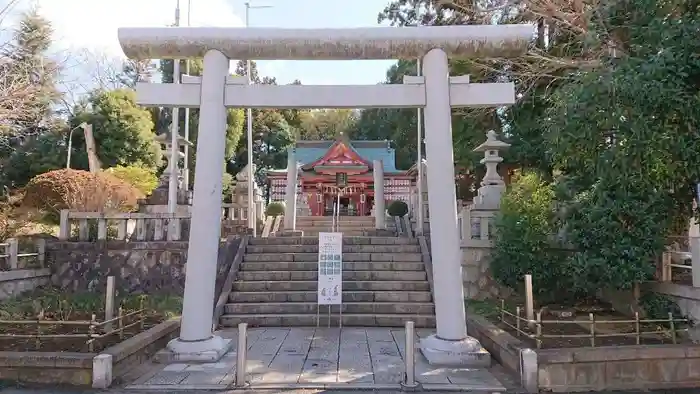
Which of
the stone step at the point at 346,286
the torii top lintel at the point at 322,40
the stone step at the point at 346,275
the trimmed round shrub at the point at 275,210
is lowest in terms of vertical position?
the stone step at the point at 346,286

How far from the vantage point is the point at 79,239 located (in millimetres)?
11977

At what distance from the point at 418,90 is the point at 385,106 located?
0.52 meters

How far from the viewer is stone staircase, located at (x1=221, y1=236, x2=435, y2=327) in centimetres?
936

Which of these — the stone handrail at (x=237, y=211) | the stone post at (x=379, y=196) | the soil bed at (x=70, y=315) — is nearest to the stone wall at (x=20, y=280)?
the soil bed at (x=70, y=315)

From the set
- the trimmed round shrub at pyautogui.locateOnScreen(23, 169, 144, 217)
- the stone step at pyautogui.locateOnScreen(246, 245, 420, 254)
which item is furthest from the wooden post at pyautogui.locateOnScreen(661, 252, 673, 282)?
the trimmed round shrub at pyautogui.locateOnScreen(23, 169, 144, 217)

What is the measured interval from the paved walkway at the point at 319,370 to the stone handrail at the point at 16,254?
589 centimetres

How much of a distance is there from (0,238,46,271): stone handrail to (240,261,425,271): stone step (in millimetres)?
4735

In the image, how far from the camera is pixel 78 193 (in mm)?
12555

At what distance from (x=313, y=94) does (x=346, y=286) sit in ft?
15.0

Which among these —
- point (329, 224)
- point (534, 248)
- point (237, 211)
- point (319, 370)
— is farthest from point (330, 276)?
point (329, 224)

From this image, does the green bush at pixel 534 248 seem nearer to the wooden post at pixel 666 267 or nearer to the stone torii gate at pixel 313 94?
the wooden post at pixel 666 267

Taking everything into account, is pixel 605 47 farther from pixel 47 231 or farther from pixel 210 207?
pixel 47 231

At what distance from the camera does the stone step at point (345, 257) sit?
1127 centimetres

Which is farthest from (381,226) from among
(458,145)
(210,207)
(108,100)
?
(108,100)
